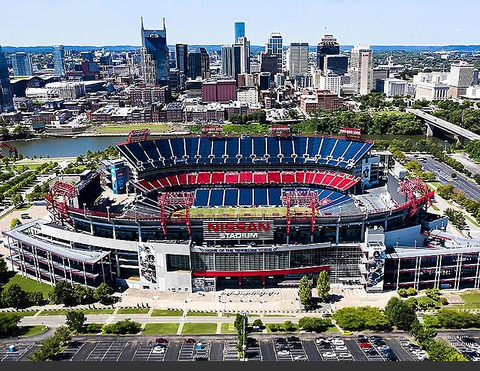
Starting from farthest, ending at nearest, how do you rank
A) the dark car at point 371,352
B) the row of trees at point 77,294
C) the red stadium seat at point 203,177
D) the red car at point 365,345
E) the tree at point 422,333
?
the red stadium seat at point 203,177, the row of trees at point 77,294, the red car at point 365,345, the tree at point 422,333, the dark car at point 371,352

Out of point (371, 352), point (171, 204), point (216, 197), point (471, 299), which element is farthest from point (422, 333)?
point (216, 197)

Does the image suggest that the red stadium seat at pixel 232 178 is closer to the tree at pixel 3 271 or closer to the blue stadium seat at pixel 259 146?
the blue stadium seat at pixel 259 146

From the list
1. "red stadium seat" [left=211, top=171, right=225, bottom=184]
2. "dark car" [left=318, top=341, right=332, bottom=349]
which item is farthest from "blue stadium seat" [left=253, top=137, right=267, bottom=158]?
"dark car" [left=318, top=341, right=332, bottom=349]

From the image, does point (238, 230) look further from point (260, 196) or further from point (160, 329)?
point (260, 196)

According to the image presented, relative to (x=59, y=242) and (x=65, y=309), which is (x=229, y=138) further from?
(x=65, y=309)

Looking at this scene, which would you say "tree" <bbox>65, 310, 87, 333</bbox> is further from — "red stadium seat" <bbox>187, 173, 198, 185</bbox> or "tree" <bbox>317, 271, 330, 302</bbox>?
"red stadium seat" <bbox>187, 173, 198, 185</bbox>

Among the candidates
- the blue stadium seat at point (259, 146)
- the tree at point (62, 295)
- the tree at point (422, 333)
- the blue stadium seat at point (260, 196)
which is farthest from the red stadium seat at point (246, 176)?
the tree at point (422, 333)
